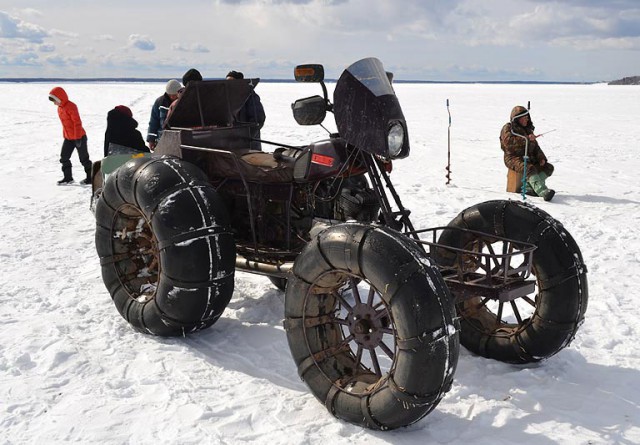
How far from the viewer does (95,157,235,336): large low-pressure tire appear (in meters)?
4.17

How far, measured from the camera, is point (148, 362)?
4.11m

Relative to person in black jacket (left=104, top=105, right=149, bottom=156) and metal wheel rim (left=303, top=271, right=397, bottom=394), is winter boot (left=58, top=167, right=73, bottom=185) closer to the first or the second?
person in black jacket (left=104, top=105, right=149, bottom=156)

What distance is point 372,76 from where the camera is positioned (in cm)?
384

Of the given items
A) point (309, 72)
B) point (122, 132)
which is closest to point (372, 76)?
point (309, 72)

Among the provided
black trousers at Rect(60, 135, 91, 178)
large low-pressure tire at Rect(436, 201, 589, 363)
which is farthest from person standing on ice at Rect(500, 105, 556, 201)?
black trousers at Rect(60, 135, 91, 178)

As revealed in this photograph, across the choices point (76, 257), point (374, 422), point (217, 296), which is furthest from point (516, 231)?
point (76, 257)

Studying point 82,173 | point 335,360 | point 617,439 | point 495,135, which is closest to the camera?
point 617,439

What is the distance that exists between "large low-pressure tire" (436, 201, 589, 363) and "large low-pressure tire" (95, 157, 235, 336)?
1.72m

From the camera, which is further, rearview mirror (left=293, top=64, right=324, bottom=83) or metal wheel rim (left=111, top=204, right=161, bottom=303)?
metal wheel rim (left=111, top=204, right=161, bottom=303)

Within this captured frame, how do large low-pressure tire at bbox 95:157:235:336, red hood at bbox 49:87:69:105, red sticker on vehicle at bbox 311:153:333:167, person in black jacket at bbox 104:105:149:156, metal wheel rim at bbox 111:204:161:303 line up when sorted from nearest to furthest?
large low-pressure tire at bbox 95:157:235:336
red sticker on vehicle at bbox 311:153:333:167
metal wheel rim at bbox 111:204:161:303
person in black jacket at bbox 104:105:149:156
red hood at bbox 49:87:69:105

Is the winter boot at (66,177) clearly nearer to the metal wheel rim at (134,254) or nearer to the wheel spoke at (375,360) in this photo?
the metal wheel rim at (134,254)

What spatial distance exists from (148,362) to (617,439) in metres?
2.91

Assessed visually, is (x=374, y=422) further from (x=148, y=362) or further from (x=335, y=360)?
(x=148, y=362)

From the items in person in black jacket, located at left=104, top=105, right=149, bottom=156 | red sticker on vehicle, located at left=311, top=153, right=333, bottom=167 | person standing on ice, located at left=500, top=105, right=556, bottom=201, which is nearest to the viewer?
red sticker on vehicle, located at left=311, top=153, right=333, bottom=167
